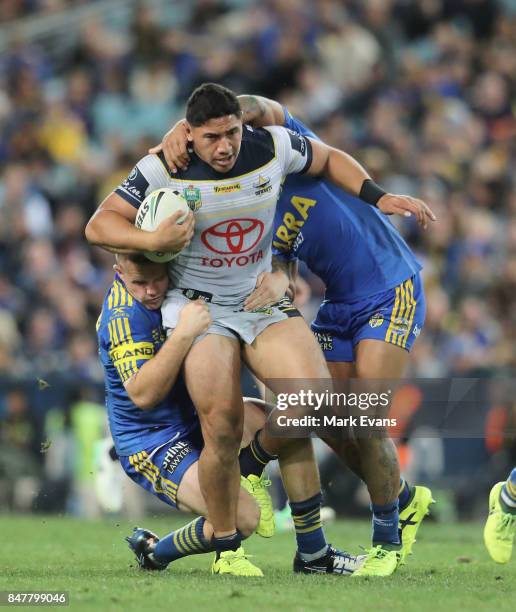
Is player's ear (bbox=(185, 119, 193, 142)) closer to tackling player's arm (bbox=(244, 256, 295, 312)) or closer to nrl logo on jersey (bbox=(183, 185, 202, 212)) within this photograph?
nrl logo on jersey (bbox=(183, 185, 202, 212))

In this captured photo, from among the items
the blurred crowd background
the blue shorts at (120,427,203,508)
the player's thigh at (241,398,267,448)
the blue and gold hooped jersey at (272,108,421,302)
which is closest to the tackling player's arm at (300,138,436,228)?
the blue and gold hooped jersey at (272,108,421,302)

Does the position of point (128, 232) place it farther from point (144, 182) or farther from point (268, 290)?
point (268, 290)

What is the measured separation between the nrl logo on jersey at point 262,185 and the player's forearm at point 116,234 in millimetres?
711

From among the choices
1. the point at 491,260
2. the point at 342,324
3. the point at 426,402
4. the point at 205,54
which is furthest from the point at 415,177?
the point at 342,324

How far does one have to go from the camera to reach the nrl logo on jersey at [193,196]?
7.15 m

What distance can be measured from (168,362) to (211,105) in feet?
4.51

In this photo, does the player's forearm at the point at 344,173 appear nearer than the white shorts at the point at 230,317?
No

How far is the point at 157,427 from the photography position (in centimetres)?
771

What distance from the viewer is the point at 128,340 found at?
741cm

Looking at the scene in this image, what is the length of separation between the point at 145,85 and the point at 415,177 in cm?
369

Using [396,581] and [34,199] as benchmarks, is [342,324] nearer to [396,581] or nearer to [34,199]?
[396,581]

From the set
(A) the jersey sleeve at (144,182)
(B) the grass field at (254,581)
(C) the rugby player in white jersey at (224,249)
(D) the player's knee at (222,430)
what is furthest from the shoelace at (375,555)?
(A) the jersey sleeve at (144,182)

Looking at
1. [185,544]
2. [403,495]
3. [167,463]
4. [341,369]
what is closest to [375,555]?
[403,495]

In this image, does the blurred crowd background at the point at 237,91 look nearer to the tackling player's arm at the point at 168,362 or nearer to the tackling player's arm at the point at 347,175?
the tackling player's arm at the point at 347,175
